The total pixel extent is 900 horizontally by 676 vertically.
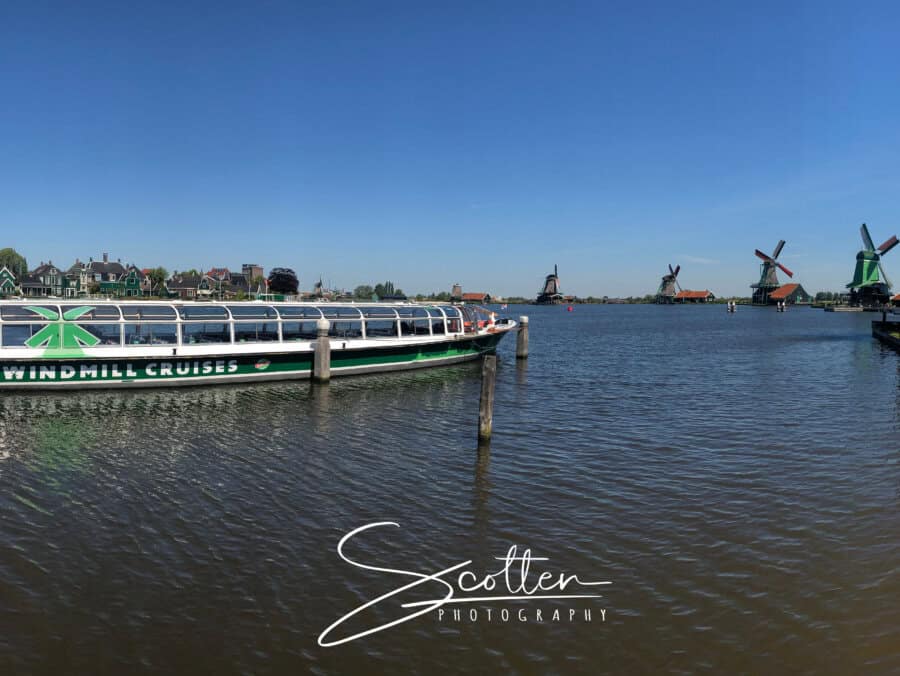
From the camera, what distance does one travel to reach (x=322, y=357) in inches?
1260

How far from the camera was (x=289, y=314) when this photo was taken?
115 feet

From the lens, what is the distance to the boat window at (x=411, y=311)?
38.5 metres

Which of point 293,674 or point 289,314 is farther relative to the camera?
point 289,314

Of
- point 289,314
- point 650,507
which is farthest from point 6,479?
point 289,314

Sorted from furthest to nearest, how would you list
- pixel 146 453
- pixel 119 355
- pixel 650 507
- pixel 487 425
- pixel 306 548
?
pixel 119 355, pixel 487 425, pixel 146 453, pixel 650 507, pixel 306 548

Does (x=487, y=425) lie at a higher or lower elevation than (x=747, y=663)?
higher

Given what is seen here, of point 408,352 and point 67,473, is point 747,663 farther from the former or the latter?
point 408,352

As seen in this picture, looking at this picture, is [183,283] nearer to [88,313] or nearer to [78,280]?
[78,280]

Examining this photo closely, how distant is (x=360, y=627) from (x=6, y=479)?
12.0 m

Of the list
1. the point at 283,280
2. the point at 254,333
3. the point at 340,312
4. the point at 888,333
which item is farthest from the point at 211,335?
the point at 888,333

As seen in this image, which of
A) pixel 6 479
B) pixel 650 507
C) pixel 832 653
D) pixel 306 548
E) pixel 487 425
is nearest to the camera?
pixel 832 653

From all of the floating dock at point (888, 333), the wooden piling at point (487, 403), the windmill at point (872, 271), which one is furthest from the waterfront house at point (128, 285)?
the windmill at point (872, 271)
